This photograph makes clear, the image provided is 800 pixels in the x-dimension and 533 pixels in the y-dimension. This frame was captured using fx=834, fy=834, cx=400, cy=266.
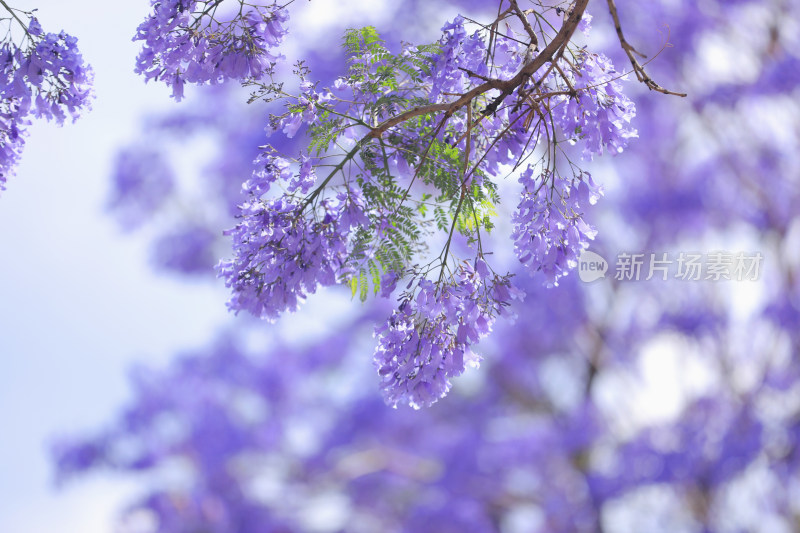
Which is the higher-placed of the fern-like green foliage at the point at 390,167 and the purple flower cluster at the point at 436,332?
the fern-like green foliage at the point at 390,167

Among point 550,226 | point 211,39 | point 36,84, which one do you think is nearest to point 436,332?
point 550,226

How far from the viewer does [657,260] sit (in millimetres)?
4828

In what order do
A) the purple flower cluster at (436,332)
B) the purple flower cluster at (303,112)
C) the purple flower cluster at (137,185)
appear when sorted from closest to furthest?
1. the purple flower cluster at (436,332)
2. the purple flower cluster at (303,112)
3. the purple flower cluster at (137,185)

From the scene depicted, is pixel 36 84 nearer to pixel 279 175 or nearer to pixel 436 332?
pixel 279 175

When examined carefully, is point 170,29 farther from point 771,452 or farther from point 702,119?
point 702,119

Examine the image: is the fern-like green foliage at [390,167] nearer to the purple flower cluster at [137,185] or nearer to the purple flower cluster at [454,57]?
the purple flower cluster at [454,57]

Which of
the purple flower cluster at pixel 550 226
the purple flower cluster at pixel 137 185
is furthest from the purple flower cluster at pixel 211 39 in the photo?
the purple flower cluster at pixel 137 185

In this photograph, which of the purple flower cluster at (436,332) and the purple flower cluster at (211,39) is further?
the purple flower cluster at (211,39)

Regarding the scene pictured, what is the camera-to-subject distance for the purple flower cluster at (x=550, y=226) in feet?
4.24

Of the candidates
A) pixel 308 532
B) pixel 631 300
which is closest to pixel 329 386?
pixel 308 532

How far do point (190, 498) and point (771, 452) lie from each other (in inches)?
133

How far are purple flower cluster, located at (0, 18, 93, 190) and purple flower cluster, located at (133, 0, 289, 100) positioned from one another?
7.5 inches

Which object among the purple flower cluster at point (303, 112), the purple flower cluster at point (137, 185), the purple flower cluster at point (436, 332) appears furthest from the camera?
the purple flower cluster at point (137, 185)

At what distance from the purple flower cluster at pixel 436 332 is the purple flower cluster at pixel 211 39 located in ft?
1.64
